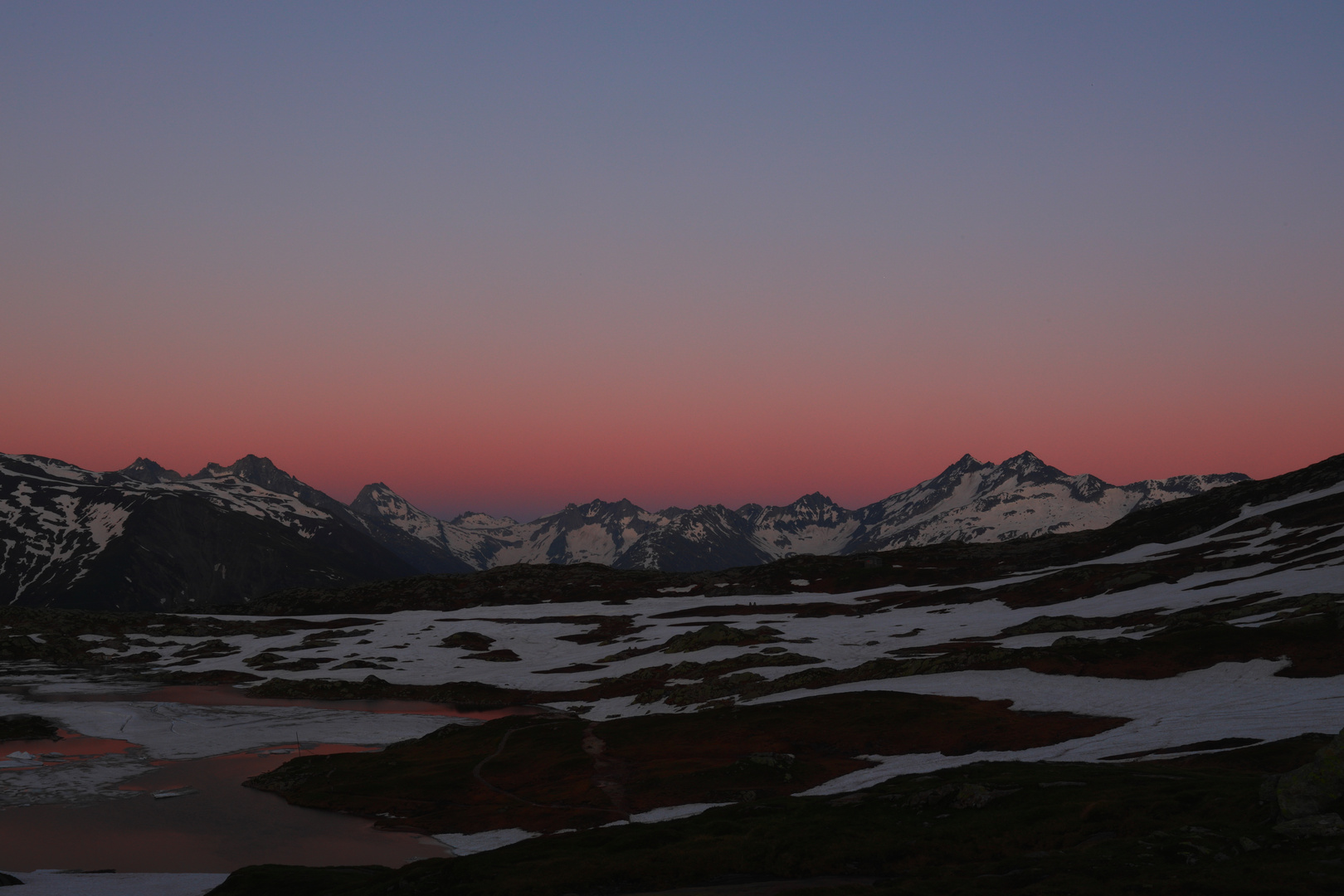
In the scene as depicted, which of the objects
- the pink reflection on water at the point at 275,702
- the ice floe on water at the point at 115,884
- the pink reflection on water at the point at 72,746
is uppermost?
the ice floe on water at the point at 115,884

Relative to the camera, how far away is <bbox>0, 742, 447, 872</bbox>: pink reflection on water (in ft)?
154

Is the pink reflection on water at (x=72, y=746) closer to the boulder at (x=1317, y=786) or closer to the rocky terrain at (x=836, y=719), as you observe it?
the rocky terrain at (x=836, y=719)

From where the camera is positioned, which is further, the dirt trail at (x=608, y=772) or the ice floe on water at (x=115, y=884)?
the dirt trail at (x=608, y=772)

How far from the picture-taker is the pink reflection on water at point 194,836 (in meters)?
46.9

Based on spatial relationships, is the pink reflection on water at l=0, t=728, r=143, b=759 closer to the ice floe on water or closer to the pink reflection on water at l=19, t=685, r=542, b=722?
the pink reflection on water at l=19, t=685, r=542, b=722

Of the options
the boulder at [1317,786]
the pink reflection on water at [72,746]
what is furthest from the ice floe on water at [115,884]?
the boulder at [1317,786]

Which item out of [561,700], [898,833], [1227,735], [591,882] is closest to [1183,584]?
[1227,735]

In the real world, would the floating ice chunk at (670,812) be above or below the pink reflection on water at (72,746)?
below

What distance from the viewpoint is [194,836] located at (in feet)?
169

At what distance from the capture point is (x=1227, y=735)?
4431cm

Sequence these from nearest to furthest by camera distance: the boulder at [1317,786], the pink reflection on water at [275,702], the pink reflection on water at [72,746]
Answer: the boulder at [1317,786], the pink reflection on water at [72,746], the pink reflection on water at [275,702]

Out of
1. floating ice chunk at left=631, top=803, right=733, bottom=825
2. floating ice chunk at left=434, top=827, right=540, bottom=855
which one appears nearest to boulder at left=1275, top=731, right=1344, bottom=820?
floating ice chunk at left=631, top=803, right=733, bottom=825

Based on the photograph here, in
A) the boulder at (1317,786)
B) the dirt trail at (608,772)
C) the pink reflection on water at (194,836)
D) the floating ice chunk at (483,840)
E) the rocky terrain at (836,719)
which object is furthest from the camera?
the dirt trail at (608,772)

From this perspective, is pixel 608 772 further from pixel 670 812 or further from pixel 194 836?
pixel 194 836
